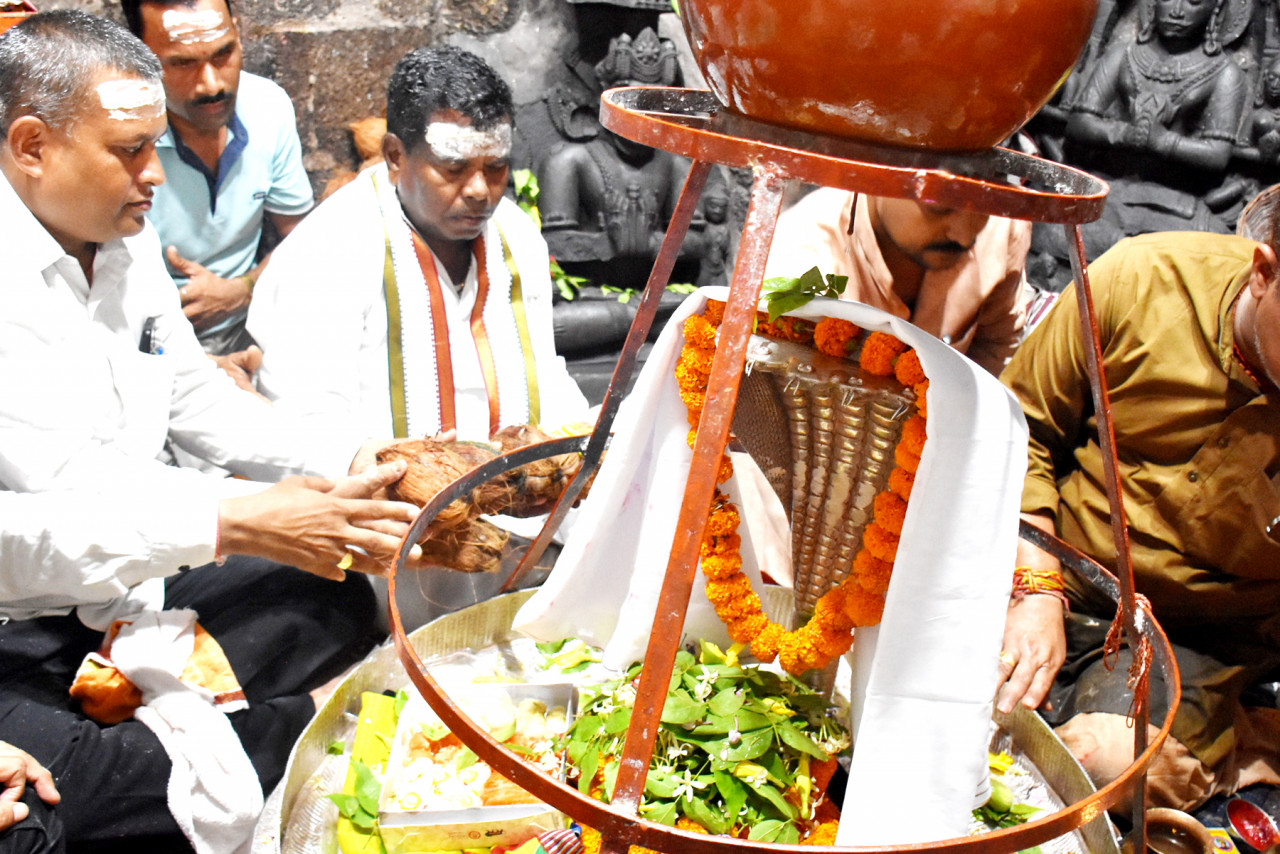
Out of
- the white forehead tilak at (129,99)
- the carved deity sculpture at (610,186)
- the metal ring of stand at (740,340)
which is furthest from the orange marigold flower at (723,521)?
the carved deity sculpture at (610,186)

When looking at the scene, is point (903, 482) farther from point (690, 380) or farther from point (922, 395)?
point (690, 380)

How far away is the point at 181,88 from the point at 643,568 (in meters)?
2.28

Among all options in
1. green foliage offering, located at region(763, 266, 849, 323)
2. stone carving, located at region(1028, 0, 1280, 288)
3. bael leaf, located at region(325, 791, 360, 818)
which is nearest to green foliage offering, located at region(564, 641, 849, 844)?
bael leaf, located at region(325, 791, 360, 818)

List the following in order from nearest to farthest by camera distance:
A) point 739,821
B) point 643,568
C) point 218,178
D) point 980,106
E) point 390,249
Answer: point 980,106
point 739,821
point 643,568
point 390,249
point 218,178

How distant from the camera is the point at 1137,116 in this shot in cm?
470

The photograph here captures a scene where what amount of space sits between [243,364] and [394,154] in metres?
0.80

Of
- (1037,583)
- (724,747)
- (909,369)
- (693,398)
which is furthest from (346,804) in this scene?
(1037,583)

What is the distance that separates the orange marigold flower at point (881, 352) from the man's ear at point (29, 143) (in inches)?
58.9

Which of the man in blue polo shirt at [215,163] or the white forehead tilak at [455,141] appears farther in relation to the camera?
the man in blue polo shirt at [215,163]

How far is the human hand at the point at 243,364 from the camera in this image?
8.93 ft

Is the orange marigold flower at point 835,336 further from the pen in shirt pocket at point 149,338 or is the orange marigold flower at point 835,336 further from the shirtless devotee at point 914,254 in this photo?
the pen in shirt pocket at point 149,338

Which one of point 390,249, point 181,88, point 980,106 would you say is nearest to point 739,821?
point 980,106

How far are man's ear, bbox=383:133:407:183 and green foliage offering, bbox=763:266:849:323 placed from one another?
1622mm

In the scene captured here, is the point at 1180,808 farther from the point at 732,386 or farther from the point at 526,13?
the point at 526,13
